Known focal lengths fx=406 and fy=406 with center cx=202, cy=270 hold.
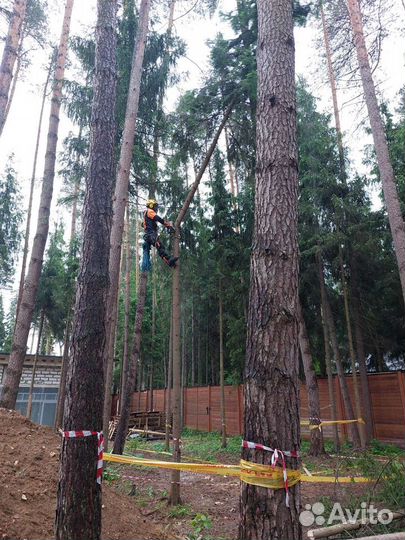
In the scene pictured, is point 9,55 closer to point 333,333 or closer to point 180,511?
point 180,511

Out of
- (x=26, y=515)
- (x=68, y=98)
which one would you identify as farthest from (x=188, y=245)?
(x=26, y=515)

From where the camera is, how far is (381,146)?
825 centimetres

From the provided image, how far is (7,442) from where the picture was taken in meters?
5.46

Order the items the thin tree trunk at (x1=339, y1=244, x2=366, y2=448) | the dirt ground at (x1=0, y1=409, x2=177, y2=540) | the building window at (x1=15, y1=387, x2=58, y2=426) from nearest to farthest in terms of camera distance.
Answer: the dirt ground at (x1=0, y1=409, x2=177, y2=540), the thin tree trunk at (x1=339, y1=244, x2=366, y2=448), the building window at (x1=15, y1=387, x2=58, y2=426)

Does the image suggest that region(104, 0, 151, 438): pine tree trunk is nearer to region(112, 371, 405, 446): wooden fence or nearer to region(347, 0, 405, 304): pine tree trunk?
region(347, 0, 405, 304): pine tree trunk

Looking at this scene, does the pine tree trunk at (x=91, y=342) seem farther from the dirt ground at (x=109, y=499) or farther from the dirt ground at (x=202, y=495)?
the dirt ground at (x=202, y=495)

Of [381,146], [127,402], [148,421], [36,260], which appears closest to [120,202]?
[36,260]

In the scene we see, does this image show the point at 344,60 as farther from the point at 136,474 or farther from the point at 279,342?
the point at 136,474

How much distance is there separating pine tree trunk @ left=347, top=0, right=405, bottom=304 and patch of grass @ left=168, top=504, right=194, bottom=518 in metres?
5.12

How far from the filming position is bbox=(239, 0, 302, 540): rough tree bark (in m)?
2.15

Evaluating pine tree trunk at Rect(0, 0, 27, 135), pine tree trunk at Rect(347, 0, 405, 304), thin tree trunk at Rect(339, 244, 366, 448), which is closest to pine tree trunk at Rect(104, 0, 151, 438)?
pine tree trunk at Rect(0, 0, 27, 135)

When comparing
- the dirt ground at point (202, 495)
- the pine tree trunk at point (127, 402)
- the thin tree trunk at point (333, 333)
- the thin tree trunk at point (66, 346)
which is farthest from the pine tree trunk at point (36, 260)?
the thin tree trunk at point (333, 333)

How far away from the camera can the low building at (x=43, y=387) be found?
2011cm

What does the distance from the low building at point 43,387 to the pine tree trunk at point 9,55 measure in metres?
14.2
